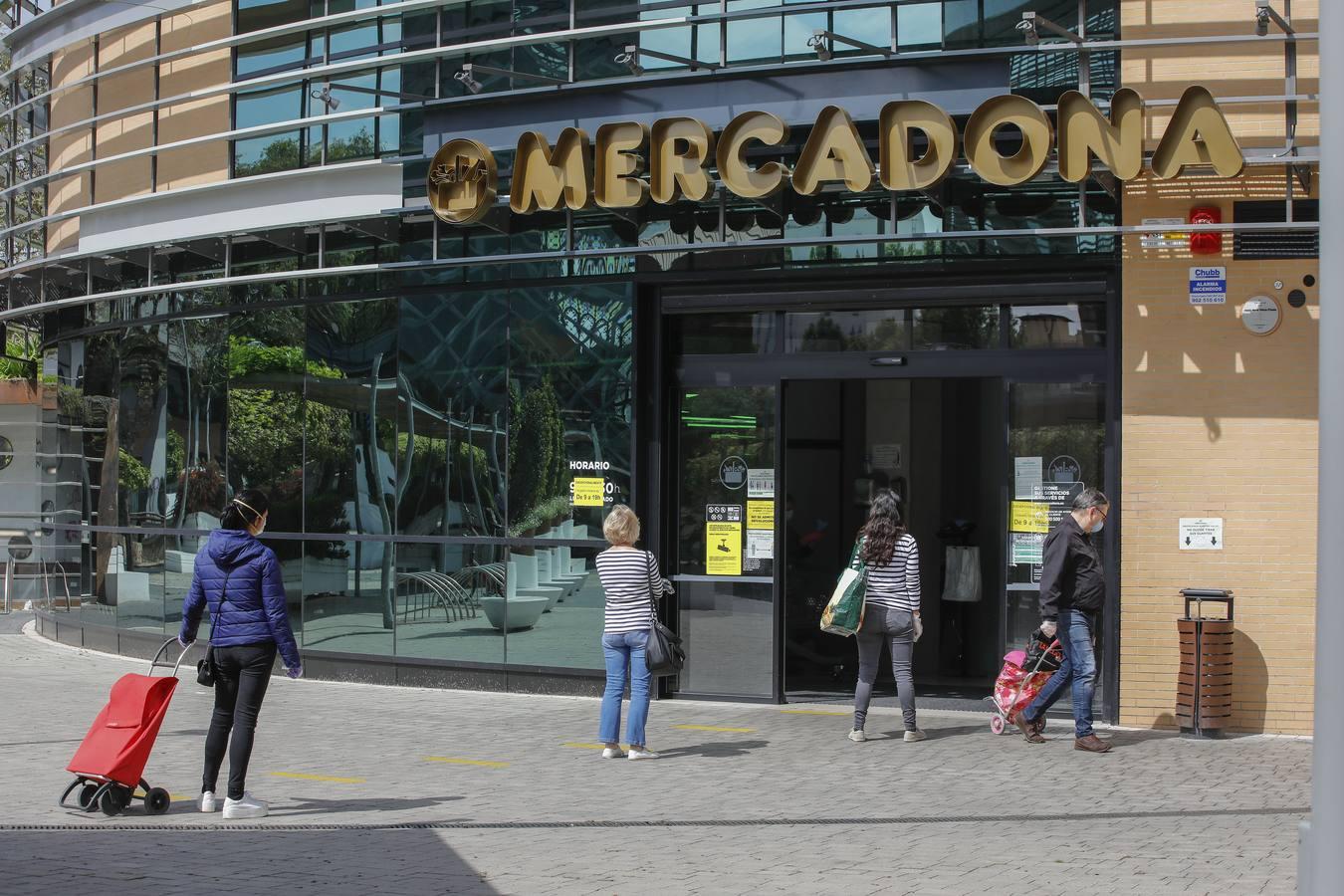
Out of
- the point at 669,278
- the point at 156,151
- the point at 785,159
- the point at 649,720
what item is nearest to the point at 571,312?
the point at 669,278

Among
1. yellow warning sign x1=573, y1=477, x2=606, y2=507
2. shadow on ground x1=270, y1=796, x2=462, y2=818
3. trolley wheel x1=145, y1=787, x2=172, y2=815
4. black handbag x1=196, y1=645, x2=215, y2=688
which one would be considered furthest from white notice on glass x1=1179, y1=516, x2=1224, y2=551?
trolley wheel x1=145, y1=787, x2=172, y2=815

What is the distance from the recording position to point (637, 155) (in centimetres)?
1277

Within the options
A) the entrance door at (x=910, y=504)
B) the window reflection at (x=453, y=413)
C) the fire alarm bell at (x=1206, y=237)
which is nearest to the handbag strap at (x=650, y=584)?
the window reflection at (x=453, y=413)

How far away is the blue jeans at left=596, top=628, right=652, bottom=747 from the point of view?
1058 centimetres

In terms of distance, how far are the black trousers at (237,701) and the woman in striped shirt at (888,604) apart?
4465 mm

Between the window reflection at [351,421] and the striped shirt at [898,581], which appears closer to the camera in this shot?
the striped shirt at [898,581]

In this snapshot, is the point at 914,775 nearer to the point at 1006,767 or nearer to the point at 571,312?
the point at 1006,767

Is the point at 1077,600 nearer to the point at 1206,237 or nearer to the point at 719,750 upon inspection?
the point at 719,750

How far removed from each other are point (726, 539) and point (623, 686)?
285 centimetres

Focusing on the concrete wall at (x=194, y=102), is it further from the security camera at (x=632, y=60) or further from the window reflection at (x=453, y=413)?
the security camera at (x=632, y=60)

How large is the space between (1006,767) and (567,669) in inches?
181

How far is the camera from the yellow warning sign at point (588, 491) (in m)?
13.5

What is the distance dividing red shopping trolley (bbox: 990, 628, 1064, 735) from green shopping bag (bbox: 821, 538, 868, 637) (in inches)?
44.2

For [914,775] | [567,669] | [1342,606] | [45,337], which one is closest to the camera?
[1342,606]
